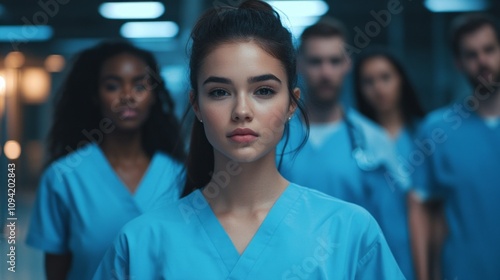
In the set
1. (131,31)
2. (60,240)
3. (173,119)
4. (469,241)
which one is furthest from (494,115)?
(131,31)

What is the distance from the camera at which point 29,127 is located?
3625mm

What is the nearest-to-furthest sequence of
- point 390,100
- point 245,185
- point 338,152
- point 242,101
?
point 242,101 → point 245,185 → point 338,152 → point 390,100

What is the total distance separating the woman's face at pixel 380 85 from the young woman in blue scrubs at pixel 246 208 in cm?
160

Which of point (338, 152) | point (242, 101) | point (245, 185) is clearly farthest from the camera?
point (338, 152)

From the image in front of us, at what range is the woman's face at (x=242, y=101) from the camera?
3.54 feet

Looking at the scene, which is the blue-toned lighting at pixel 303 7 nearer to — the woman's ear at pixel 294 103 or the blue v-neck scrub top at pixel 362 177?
the blue v-neck scrub top at pixel 362 177

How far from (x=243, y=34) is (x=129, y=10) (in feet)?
7.59

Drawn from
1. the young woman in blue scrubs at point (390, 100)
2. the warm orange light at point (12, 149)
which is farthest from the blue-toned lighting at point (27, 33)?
the young woman in blue scrubs at point (390, 100)

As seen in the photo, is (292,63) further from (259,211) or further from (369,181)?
(369,181)

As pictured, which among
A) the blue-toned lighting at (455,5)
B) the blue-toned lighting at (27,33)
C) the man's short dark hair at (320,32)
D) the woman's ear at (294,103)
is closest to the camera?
the woman's ear at (294,103)

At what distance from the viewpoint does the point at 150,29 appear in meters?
3.28

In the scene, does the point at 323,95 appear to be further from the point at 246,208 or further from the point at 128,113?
the point at 246,208

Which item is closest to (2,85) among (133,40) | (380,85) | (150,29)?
(133,40)

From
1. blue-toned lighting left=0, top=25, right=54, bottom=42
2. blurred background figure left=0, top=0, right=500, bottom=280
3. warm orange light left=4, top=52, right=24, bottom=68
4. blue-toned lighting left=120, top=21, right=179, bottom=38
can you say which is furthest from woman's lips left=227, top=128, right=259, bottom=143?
warm orange light left=4, top=52, right=24, bottom=68
